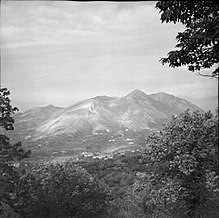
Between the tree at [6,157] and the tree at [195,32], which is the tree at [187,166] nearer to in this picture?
the tree at [6,157]

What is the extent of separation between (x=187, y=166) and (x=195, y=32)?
9328 mm

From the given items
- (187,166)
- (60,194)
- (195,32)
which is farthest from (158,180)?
(195,32)

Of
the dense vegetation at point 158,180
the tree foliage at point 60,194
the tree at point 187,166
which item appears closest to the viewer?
the tree at point 187,166

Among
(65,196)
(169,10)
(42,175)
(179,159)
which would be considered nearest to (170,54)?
(169,10)

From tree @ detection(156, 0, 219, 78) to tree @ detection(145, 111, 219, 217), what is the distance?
8755 mm

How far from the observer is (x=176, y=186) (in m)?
15.1

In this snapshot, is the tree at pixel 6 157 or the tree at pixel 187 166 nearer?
the tree at pixel 187 166

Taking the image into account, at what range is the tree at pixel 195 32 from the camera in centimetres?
508

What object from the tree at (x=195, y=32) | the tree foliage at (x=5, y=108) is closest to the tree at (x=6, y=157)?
the tree foliage at (x=5, y=108)

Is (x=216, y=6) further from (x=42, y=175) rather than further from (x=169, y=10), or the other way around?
(x=42, y=175)

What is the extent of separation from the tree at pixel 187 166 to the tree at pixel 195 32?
876cm

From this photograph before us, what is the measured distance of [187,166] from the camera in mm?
14336

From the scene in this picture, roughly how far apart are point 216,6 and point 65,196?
45.7 ft

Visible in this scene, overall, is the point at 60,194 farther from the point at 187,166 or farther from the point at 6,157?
the point at 187,166
